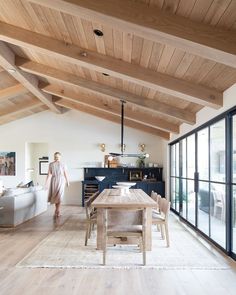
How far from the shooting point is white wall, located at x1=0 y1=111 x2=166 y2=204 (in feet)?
32.2

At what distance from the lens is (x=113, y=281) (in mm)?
3197

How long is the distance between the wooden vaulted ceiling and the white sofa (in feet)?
7.87

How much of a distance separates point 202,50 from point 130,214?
2154 mm

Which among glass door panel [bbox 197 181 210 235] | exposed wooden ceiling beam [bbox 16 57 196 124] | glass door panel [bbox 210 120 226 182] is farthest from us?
exposed wooden ceiling beam [bbox 16 57 196 124]

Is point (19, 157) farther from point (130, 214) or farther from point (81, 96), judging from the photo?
point (130, 214)

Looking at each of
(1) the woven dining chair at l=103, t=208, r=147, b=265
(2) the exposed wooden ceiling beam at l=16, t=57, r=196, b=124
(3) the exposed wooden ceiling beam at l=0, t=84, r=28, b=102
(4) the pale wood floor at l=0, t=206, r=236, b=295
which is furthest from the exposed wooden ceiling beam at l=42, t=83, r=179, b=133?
(4) the pale wood floor at l=0, t=206, r=236, b=295

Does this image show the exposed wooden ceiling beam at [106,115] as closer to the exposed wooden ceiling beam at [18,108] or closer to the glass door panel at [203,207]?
the exposed wooden ceiling beam at [18,108]

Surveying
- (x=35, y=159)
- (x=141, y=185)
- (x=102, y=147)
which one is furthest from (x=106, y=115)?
(x=35, y=159)

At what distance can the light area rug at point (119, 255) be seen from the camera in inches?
145

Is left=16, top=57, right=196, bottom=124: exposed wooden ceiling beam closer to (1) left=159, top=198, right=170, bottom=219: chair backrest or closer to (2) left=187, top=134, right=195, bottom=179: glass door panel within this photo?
(2) left=187, top=134, right=195, bottom=179: glass door panel

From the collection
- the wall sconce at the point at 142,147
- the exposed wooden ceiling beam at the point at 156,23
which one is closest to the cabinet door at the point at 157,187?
the wall sconce at the point at 142,147

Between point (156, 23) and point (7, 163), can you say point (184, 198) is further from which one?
point (7, 163)

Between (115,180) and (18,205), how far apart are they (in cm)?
404

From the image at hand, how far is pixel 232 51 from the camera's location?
285 cm
